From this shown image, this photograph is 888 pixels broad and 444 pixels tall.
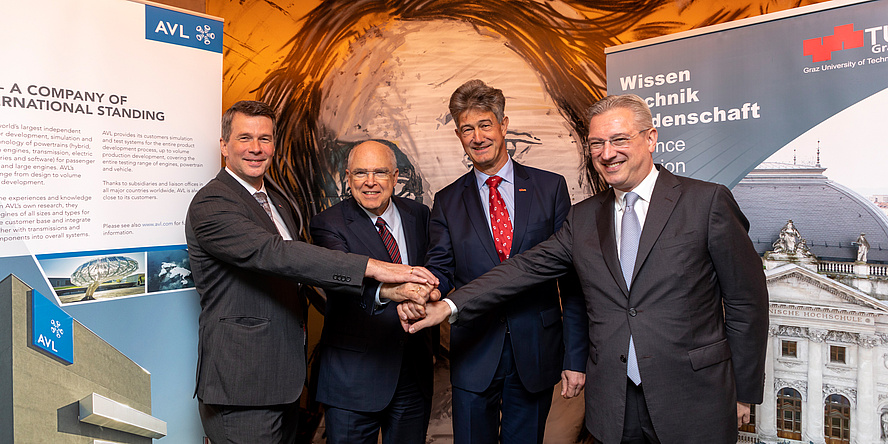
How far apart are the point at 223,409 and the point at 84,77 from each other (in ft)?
5.32

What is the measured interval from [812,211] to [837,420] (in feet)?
3.41

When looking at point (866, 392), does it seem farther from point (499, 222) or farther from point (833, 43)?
point (499, 222)

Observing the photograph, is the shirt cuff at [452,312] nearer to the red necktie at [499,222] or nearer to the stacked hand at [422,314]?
the stacked hand at [422,314]

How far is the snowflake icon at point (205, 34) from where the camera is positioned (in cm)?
Answer: 278

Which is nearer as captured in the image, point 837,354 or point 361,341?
point 361,341

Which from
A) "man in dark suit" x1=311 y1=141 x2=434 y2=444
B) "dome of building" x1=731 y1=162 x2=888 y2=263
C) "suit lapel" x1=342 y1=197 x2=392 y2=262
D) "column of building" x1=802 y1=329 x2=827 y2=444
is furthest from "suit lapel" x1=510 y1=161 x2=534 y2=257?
"column of building" x1=802 y1=329 x2=827 y2=444

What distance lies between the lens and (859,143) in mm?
2463

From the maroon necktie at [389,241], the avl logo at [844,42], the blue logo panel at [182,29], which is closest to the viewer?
the avl logo at [844,42]

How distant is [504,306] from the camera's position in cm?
236

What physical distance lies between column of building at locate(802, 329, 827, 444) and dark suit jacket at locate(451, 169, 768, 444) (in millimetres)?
988

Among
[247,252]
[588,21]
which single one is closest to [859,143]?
[588,21]

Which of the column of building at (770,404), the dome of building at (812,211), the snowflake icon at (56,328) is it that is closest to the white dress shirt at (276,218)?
the snowflake icon at (56,328)

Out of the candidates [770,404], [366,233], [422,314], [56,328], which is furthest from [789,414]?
[56,328]

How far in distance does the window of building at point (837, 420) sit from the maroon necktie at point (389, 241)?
88.5 inches
